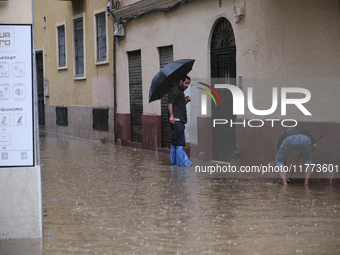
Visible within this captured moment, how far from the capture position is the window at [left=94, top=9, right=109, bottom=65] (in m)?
18.9

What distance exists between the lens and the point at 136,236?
6434mm

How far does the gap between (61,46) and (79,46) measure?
1.80 m

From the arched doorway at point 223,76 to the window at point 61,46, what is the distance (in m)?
9.73

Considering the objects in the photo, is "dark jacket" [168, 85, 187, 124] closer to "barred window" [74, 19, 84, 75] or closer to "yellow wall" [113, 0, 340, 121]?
"yellow wall" [113, 0, 340, 121]

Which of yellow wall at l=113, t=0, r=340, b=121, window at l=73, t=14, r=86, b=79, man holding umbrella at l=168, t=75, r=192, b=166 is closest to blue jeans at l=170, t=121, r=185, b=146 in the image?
man holding umbrella at l=168, t=75, r=192, b=166

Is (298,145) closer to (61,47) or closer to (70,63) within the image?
(70,63)

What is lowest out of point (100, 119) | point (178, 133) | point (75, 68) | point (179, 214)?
point (179, 214)

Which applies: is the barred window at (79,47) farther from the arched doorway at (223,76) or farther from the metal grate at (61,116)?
the arched doorway at (223,76)

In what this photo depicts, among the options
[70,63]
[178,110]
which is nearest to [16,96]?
[178,110]

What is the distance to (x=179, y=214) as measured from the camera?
25.0 feet

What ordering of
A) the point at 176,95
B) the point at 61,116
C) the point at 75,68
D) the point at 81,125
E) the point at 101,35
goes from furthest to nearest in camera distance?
the point at 61,116 → the point at 75,68 → the point at 81,125 → the point at 101,35 → the point at 176,95

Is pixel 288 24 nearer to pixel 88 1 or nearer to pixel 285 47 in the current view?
pixel 285 47

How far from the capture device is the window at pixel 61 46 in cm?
2214

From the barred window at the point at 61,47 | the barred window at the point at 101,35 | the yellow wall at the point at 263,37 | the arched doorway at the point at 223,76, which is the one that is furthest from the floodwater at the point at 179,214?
the barred window at the point at 61,47
